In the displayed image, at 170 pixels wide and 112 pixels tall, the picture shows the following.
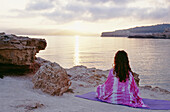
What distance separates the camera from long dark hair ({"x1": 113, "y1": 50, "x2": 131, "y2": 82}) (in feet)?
17.1

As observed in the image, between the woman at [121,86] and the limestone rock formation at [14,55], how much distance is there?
9.70 feet

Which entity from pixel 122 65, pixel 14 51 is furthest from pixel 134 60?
pixel 14 51

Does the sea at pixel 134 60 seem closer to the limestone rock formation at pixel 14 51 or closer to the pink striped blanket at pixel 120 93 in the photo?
the pink striped blanket at pixel 120 93

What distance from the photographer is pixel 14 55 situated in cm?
630

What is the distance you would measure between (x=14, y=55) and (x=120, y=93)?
3.67 m

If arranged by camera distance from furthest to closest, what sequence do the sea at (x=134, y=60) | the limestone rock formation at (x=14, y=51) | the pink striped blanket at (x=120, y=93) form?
the sea at (x=134, y=60)
the limestone rock formation at (x=14, y=51)
the pink striped blanket at (x=120, y=93)

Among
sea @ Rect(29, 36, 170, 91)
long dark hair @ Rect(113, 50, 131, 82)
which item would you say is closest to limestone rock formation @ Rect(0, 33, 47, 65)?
long dark hair @ Rect(113, 50, 131, 82)

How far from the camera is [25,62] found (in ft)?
21.6

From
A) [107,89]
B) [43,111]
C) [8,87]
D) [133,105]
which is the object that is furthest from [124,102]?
[8,87]

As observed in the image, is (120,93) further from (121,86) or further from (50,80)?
(50,80)

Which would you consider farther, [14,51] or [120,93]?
[14,51]

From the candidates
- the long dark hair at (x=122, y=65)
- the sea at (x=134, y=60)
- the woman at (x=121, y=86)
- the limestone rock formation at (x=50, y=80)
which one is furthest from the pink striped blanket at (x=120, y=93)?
the sea at (x=134, y=60)

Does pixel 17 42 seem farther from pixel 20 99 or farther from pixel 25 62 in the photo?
pixel 20 99

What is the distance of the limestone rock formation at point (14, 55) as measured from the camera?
6.20 m
